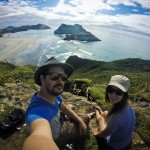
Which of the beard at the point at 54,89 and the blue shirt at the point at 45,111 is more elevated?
the beard at the point at 54,89

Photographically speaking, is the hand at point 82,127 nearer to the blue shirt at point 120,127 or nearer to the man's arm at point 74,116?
the man's arm at point 74,116

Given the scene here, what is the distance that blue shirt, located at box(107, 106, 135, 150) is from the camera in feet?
17.6

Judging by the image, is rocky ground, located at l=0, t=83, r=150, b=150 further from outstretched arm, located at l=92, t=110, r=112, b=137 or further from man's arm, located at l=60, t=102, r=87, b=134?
man's arm, located at l=60, t=102, r=87, b=134

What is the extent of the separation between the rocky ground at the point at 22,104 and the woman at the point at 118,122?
50 centimetres

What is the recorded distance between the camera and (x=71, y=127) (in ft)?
18.3

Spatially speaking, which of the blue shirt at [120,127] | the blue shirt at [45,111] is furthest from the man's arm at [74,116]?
the blue shirt at [45,111]

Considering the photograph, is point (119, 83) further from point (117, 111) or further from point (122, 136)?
point (122, 136)

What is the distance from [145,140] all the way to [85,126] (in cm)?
189

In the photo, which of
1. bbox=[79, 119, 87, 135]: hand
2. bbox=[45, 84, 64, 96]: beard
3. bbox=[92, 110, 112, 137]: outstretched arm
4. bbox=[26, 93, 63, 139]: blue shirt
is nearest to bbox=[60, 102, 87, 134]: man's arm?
bbox=[79, 119, 87, 135]: hand

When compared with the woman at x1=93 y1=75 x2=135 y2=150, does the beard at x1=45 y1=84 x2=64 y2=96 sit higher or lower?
higher

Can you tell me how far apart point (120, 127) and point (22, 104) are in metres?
3.99

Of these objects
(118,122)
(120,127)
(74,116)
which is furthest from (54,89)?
(120,127)

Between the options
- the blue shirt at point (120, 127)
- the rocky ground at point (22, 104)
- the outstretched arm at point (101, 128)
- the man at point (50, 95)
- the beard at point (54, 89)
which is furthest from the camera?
the rocky ground at point (22, 104)

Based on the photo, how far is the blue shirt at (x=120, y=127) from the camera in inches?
211
